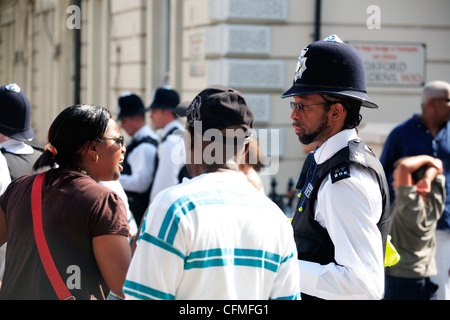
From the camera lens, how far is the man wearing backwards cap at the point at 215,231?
1.96m

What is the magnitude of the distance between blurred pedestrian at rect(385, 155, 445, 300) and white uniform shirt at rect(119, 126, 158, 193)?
231cm

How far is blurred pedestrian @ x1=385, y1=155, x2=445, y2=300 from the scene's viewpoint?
4.83 meters

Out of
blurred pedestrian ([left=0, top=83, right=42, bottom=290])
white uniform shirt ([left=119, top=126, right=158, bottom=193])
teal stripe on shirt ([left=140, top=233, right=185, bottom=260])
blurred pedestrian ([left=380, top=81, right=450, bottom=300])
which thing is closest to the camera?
teal stripe on shirt ([left=140, top=233, right=185, bottom=260])

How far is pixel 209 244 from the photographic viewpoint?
1982mm

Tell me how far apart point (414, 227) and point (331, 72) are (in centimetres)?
254

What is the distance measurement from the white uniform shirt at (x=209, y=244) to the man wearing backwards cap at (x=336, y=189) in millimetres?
375

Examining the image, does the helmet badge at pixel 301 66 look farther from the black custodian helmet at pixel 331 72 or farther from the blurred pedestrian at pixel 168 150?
the blurred pedestrian at pixel 168 150

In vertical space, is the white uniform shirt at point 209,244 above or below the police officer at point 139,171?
above

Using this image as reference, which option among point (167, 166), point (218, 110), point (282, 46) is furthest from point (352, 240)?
point (282, 46)

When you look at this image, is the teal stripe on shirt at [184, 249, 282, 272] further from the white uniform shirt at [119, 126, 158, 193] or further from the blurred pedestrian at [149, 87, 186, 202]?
the white uniform shirt at [119, 126, 158, 193]

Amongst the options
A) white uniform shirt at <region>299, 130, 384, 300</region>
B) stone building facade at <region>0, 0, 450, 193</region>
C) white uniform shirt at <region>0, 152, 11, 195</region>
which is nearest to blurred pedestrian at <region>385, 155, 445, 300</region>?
stone building facade at <region>0, 0, 450, 193</region>

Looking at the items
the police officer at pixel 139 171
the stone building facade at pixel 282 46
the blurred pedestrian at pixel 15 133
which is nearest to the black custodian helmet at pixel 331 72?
the blurred pedestrian at pixel 15 133

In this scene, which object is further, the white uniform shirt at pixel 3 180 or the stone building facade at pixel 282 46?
the stone building facade at pixel 282 46
